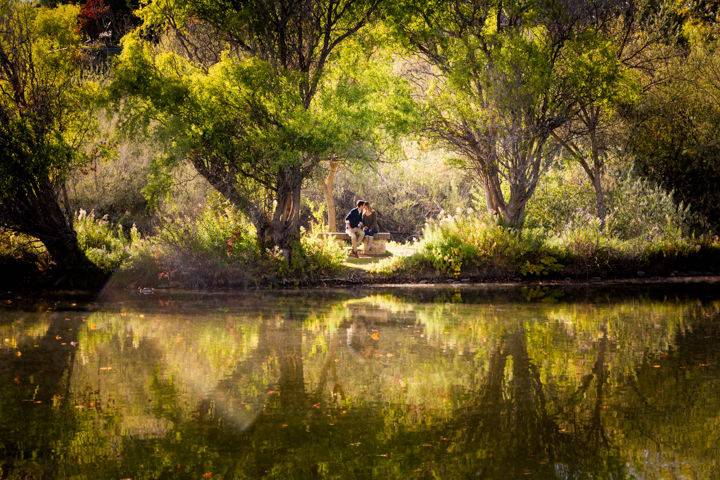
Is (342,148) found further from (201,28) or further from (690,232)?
(690,232)

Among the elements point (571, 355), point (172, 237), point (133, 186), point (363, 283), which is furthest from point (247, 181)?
point (571, 355)

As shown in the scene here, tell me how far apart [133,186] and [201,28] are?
8.01 meters

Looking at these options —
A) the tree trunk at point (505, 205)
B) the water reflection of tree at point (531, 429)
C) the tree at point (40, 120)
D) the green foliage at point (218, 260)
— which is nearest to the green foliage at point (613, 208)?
the tree trunk at point (505, 205)

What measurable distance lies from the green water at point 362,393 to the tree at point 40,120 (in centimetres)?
513

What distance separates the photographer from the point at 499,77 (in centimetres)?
2348

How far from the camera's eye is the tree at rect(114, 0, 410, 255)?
21469mm

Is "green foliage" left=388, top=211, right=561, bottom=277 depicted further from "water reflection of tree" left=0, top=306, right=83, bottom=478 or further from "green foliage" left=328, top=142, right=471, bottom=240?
"water reflection of tree" left=0, top=306, right=83, bottom=478

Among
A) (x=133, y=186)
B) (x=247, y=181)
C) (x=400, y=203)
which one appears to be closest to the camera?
(x=247, y=181)

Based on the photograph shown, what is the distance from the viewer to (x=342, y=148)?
71.5 feet

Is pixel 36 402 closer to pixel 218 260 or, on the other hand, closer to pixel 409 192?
pixel 218 260

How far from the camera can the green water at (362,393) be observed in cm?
772

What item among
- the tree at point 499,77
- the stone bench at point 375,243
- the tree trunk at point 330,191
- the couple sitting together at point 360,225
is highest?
the tree at point 499,77

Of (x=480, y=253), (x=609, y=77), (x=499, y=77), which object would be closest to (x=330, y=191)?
(x=480, y=253)

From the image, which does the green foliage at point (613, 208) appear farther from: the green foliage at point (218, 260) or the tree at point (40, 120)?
the tree at point (40, 120)
